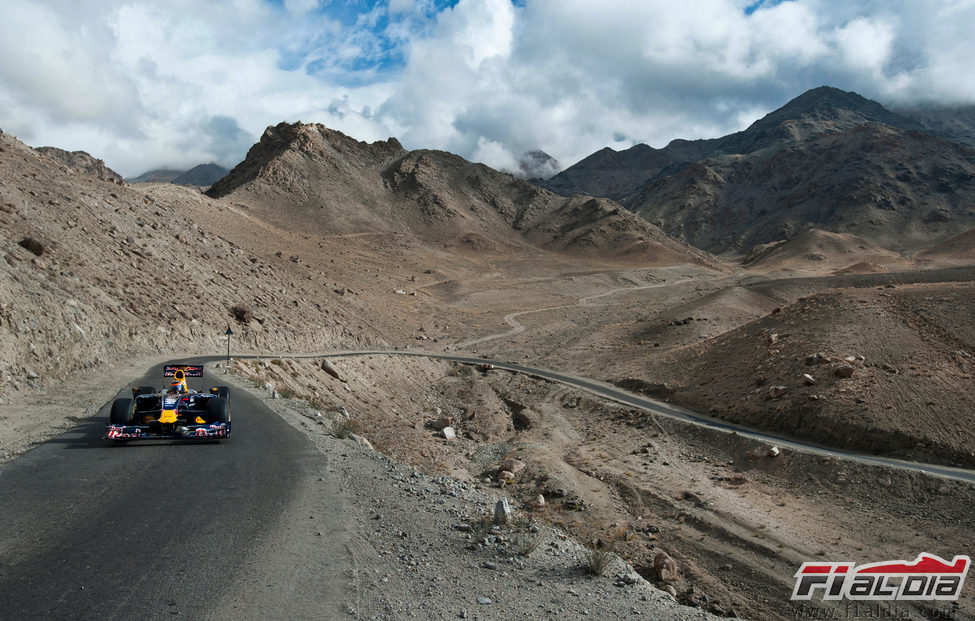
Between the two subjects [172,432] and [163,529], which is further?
[172,432]

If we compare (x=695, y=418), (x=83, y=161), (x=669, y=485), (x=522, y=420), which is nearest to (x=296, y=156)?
(x=83, y=161)

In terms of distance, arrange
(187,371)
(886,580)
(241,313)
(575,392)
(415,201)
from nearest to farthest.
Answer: (886,580)
(187,371)
(575,392)
(241,313)
(415,201)

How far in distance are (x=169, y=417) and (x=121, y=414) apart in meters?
0.83

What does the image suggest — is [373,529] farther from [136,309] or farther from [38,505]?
[136,309]

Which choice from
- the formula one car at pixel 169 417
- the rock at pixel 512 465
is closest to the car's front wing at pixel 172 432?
the formula one car at pixel 169 417

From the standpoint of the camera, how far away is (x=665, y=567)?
11.4 meters

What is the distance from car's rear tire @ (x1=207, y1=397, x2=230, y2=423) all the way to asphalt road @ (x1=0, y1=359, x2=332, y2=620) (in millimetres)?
516

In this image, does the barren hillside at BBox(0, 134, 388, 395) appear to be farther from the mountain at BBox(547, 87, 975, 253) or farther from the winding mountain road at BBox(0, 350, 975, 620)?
the mountain at BBox(547, 87, 975, 253)

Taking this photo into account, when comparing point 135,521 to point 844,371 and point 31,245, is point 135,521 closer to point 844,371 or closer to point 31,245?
point 31,245

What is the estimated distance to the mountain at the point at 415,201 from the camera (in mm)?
A: 101938

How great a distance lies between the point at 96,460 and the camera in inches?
382

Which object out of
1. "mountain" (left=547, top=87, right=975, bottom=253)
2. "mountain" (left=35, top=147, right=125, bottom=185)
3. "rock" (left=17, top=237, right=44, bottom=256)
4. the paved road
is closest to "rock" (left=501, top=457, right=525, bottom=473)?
the paved road

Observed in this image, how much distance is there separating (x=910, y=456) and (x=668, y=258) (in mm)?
94952

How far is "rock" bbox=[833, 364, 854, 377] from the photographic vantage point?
2350cm
